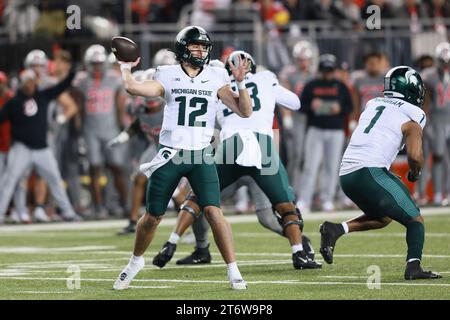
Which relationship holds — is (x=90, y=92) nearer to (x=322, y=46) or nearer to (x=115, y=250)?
(x=322, y=46)

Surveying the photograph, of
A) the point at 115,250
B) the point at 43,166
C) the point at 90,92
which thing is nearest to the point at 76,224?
the point at 43,166

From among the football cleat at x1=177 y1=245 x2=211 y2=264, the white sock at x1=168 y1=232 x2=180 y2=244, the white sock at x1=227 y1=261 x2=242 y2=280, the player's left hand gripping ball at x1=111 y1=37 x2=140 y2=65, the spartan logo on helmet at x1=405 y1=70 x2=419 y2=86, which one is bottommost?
the football cleat at x1=177 y1=245 x2=211 y2=264

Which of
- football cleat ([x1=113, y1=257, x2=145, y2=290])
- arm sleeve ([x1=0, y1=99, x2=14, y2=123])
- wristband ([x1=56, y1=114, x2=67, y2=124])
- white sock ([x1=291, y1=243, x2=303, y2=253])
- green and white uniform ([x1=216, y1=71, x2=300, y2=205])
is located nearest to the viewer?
football cleat ([x1=113, y1=257, x2=145, y2=290])

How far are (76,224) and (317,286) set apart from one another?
9077 mm

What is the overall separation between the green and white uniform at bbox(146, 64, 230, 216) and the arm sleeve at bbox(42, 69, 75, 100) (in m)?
8.51

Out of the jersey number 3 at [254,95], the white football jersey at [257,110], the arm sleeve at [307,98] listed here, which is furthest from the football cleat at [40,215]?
the jersey number 3 at [254,95]

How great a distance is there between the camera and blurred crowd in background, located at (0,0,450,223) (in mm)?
20422

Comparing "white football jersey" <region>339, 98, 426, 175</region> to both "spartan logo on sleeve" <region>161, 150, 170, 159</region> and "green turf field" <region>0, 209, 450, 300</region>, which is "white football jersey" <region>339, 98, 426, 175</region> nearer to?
"green turf field" <region>0, 209, 450, 300</region>

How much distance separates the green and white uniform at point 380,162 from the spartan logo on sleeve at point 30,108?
8729 millimetres

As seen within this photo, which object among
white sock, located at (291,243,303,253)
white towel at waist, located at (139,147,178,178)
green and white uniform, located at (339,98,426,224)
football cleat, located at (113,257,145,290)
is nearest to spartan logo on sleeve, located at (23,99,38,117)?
white sock, located at (291,243,303,253)

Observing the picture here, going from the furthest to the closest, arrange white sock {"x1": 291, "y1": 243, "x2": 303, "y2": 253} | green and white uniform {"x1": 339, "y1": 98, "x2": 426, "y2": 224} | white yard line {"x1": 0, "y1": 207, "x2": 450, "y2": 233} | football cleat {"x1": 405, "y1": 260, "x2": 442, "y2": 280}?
1. white yard line {"x1": 0, "y1": 207, "x2": 450, "y2": 233}
2. white sock {"x1": 291, "y1": 243, "x2": 303, "y2": 253}
3. green and white uniform {"x1": 339, "y1": 98, "x2": 426, "y2": 224}
4. football cleat {"x1": 405, "y1": 260, "x2": 442, "y2": 280}

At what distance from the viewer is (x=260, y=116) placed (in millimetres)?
13078

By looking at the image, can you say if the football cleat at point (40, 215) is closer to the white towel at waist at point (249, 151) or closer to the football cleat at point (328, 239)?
the white towel at waist at point (249, 151)

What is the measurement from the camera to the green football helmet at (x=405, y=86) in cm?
1152
